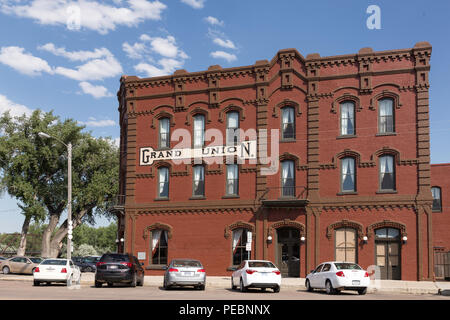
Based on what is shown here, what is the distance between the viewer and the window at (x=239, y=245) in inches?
1341

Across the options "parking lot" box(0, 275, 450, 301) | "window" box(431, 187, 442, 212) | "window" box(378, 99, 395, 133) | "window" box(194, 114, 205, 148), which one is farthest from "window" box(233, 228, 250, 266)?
"window" box(431, 187, 442, 212)

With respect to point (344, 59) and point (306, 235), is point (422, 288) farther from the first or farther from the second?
point (344, 59)

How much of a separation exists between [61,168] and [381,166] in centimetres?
3198

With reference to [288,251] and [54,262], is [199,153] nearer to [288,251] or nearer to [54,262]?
[288,251]

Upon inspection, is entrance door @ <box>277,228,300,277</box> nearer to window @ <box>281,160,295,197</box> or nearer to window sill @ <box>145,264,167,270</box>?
window @ <box>281,160,295,197</box>

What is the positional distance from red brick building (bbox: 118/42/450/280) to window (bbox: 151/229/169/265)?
0.07 metres

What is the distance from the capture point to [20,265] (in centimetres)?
3844

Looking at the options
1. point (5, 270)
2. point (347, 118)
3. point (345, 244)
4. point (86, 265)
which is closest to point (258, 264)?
point (345, 244)

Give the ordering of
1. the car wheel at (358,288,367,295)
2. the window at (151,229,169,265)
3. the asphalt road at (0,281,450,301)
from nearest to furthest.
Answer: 1. the asphalt road at (0,281,450,301)
2. the car wheel at (358,288,367,295)
3. the window at (151,229,169,265)

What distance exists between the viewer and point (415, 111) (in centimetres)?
3183

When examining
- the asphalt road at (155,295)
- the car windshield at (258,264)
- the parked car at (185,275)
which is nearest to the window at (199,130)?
the parked car at (185,275)

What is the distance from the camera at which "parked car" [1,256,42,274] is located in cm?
3812

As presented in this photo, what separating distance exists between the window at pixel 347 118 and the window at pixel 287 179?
373 centimetres

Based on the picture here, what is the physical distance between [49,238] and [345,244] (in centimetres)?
3179
